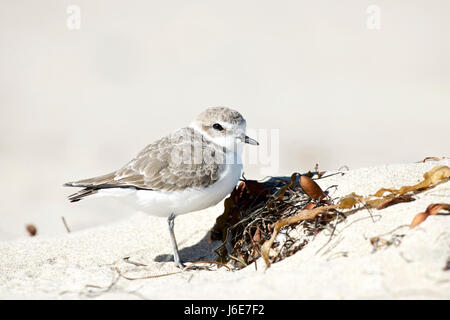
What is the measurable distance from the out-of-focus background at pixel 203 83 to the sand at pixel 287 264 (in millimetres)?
2345

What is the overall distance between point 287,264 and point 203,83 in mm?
8309

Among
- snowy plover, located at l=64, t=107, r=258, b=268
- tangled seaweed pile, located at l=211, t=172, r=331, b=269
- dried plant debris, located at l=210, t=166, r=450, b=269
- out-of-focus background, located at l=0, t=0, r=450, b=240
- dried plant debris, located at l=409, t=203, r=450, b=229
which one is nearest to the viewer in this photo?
dried plant debris, located at l=409, t=203, r=450, b=229

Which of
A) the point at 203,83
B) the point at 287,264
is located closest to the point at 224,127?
the point at 287,264

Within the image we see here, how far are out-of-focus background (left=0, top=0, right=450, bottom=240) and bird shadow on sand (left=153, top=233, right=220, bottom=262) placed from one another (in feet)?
8.85

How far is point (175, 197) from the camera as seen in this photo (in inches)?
163

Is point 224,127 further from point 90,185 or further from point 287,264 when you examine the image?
point 287,264

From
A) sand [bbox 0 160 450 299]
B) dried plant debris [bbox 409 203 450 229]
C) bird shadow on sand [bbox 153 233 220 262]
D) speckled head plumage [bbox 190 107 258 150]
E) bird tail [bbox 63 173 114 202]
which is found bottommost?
bird shadow on sand [bbox 153 233 220 262]

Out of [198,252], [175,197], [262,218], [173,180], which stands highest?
[173,180]

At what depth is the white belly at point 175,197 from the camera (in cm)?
414

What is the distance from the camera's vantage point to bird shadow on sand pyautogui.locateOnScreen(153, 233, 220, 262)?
4.51 metres

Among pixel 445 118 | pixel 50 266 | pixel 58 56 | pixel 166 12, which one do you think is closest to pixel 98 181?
pixel 50 266

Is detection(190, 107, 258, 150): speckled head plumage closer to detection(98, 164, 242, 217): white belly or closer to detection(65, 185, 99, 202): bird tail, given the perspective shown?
detection(98, 164, 242, 217): white belly

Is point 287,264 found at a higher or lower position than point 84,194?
lower

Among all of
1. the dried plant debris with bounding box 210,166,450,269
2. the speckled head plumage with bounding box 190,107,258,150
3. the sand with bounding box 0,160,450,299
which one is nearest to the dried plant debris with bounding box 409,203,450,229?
the sand with bounding box 0,160,450,299
